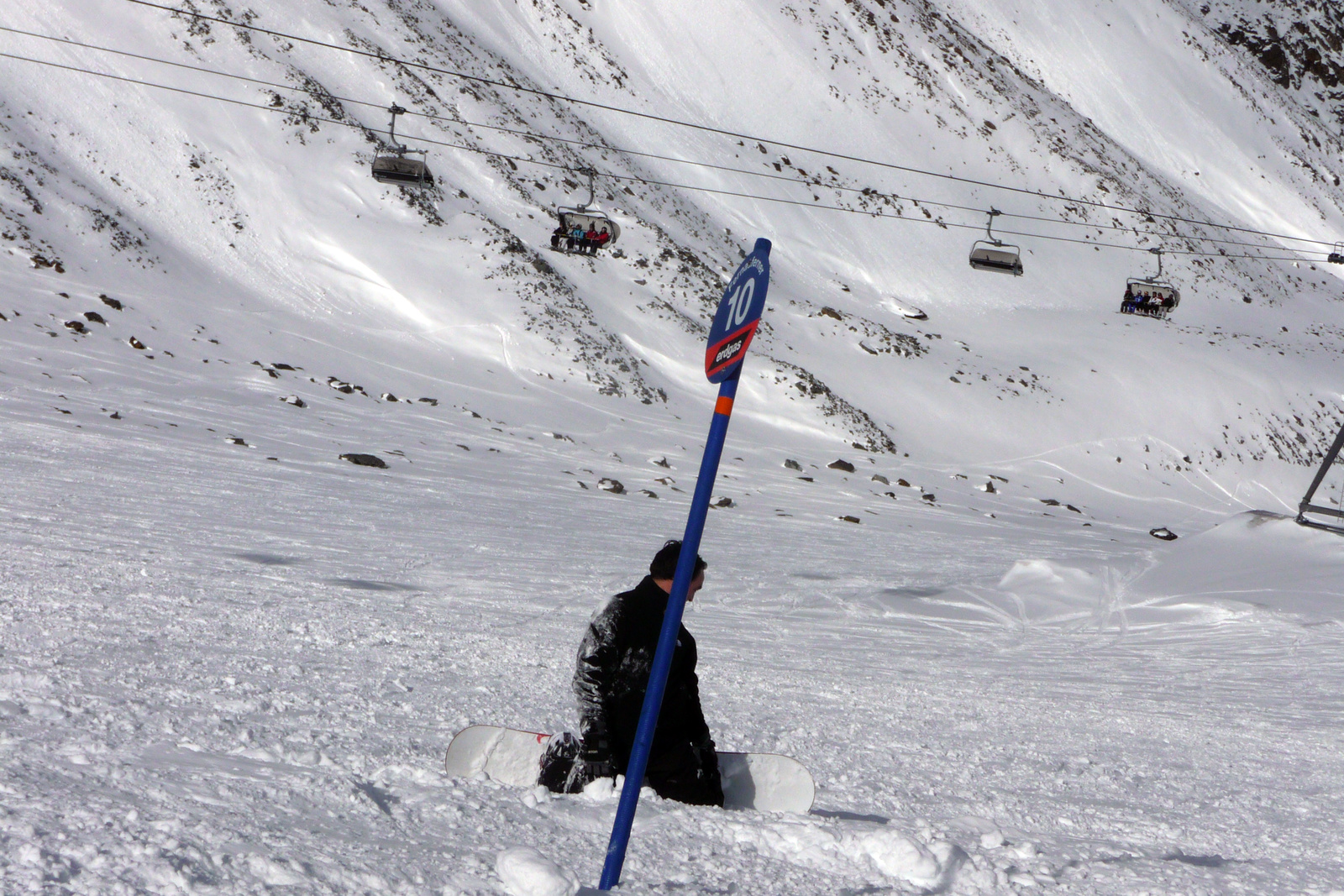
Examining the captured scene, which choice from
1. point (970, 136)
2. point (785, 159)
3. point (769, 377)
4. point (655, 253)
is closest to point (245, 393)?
point (769, 377)

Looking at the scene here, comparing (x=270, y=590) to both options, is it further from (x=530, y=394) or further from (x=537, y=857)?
(x=530, y=394)

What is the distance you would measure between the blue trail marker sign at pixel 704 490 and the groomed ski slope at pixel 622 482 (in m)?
0.38

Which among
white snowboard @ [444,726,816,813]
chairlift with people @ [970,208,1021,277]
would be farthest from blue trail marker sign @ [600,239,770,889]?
chairlift with people @ [970,208,1021,277]

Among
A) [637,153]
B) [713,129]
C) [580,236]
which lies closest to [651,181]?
[637,153]

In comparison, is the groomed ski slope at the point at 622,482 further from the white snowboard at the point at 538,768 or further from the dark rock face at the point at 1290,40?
the dark rock face at the point at 1290,40

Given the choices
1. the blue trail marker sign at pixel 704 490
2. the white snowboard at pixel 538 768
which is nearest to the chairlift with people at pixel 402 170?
the white snowboard at pixel 538 768

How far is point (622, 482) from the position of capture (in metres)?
19.7

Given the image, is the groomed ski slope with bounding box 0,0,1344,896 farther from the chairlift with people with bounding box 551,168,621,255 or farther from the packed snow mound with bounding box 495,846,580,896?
the chairlift with people with bounding box 551,168,621,255

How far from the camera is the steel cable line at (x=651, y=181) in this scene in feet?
122

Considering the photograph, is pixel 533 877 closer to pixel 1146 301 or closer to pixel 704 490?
pixel 704 490

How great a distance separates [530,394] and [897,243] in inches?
1097

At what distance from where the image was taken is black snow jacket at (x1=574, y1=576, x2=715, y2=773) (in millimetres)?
4230

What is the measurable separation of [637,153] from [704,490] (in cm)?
4817

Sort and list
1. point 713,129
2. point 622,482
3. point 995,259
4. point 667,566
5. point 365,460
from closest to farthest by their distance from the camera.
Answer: point 667,566 → point 365,460 → point 622,482 → point 995,259 → point 713,129
